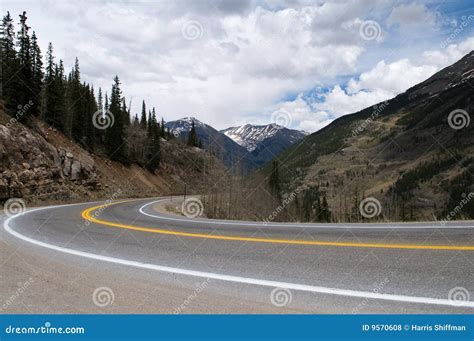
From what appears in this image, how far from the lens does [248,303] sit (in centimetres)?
414

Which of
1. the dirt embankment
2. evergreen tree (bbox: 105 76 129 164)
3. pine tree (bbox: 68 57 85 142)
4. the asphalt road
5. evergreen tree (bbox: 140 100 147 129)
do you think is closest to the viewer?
the asphalt road

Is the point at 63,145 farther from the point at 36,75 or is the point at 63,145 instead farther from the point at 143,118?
the point at 143,118

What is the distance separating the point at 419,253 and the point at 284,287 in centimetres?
260

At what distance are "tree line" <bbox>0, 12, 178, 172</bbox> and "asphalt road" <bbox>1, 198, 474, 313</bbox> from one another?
34930mm

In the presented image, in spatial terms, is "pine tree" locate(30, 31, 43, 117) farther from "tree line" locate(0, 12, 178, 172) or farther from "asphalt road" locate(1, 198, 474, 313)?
"asphalt road" locate(1, 198, 474, 313)

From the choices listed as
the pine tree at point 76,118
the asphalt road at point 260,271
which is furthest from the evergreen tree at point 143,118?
the asphalt road at point 260,271

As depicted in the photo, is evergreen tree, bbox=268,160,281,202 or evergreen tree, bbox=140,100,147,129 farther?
evergreen tree, bbox=140,100,147,129

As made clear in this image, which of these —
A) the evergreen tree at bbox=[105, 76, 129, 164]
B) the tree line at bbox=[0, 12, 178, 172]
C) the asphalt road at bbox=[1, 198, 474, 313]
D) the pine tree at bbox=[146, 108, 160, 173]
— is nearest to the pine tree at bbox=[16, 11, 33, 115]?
the tree line at bbox=[0, 12, 178, 172]

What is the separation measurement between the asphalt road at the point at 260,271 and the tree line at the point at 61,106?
3493 centimetres

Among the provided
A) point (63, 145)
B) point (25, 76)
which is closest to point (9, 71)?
point (25, 76)

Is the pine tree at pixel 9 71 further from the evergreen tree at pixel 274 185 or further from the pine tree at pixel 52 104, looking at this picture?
the evergreen tree at pixel 274 185

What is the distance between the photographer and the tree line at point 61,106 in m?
39.8

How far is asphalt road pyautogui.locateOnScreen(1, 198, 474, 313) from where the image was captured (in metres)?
4.09

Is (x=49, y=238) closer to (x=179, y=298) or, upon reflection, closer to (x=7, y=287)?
(x=7, y=287)
